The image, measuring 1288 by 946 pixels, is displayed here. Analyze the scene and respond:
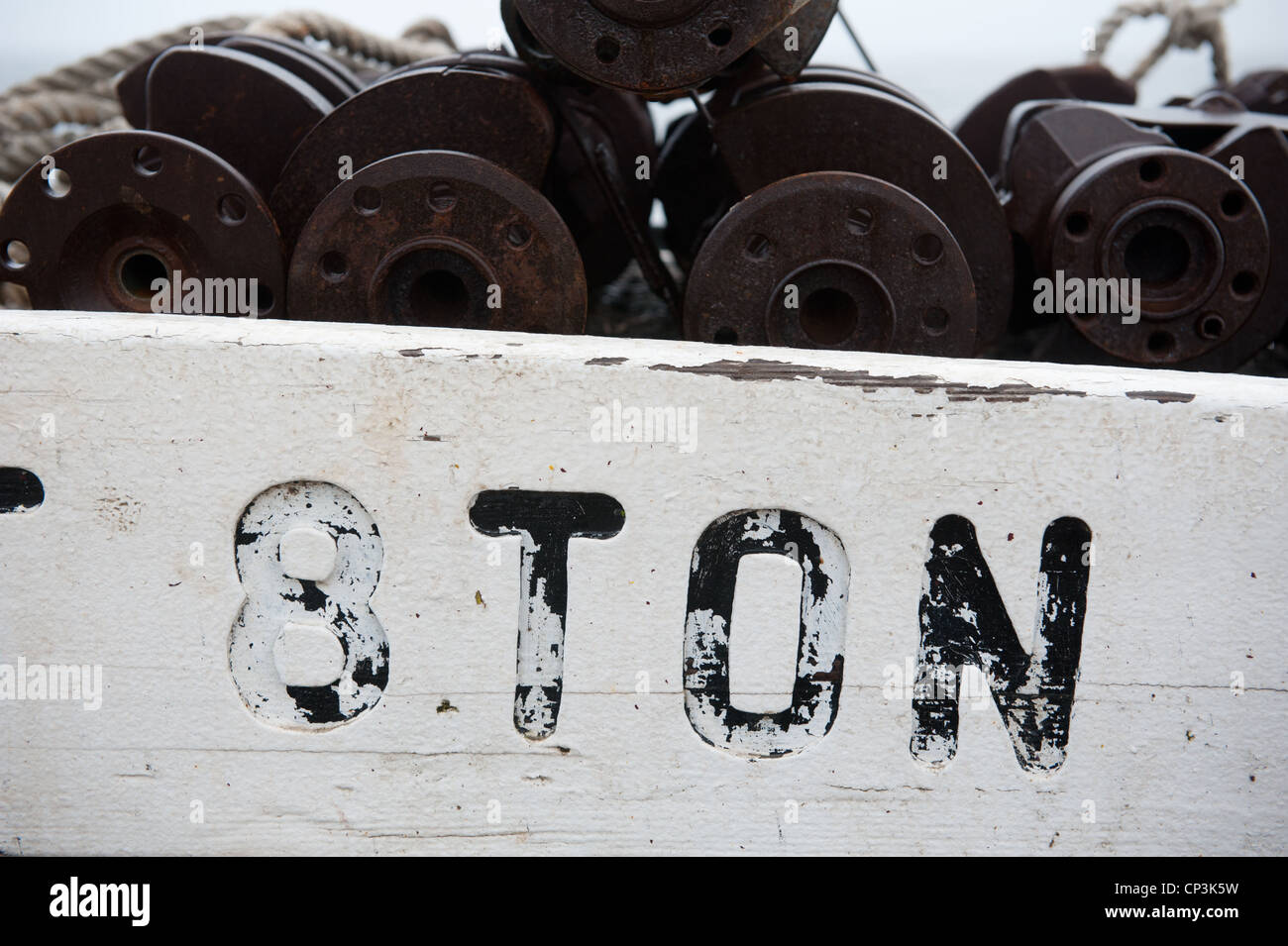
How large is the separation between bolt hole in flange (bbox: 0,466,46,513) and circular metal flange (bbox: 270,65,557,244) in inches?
19.4

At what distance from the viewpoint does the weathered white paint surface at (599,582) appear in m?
1.02

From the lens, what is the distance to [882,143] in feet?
4.09

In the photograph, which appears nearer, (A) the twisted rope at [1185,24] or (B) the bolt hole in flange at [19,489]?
(B) the bolt hole in flange at [19,489]

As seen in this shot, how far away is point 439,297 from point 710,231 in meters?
0.37

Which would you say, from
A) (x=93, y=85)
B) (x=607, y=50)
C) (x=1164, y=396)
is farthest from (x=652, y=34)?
(x=93, y=85)

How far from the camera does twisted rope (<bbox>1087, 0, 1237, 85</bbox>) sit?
283cm

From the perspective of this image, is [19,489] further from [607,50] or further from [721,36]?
[721,36]

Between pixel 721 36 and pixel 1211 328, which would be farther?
pixel 1211 328

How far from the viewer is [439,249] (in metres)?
1.19

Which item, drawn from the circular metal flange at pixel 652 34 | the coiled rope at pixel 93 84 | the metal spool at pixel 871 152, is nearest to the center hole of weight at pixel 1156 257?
the metal spool at pixel 871 152

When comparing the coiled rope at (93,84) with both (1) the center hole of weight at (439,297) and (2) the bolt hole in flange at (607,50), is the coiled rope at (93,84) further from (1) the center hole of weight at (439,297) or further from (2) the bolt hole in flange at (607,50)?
(2) the bolt hole in flange at (607,50)

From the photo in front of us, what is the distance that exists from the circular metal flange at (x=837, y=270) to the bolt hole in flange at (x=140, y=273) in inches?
28.0

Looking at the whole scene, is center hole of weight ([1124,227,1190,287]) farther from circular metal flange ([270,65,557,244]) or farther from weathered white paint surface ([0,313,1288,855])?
circular metal flange ([270,65,557,244])

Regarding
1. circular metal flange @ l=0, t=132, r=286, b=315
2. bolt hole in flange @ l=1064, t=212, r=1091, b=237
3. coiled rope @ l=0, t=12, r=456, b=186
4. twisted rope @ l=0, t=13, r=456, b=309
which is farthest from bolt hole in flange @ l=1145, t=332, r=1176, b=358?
twisted rope @ l=0, t=13, r=456, b=309
